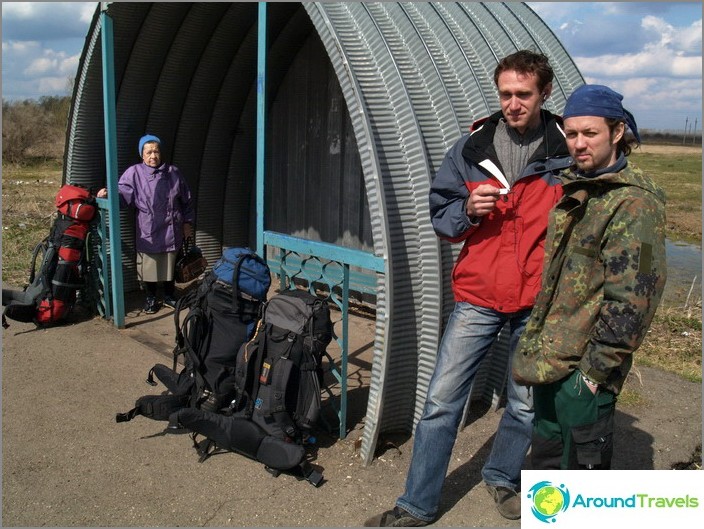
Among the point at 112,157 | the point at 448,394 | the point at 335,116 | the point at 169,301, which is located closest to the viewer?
the point at 448,394

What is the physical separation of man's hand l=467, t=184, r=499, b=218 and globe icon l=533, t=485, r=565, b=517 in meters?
1.18

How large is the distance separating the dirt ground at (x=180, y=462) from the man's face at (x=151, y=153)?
6.43ft

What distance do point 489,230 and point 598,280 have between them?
724 millimetres

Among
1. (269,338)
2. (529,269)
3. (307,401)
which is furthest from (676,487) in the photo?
(269,338)

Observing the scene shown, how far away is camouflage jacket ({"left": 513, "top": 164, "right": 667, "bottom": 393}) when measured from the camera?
2557 mm

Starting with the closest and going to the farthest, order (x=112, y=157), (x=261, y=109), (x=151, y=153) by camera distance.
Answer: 1. (x=261, y=109)
2. (x=112, y=157)
3. (x=151, y=153)

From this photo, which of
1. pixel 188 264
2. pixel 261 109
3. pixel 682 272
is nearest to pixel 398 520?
pixel 261 109

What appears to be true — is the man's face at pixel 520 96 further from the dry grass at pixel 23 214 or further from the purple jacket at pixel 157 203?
the dry grass at pixel 23 214

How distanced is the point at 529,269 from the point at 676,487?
1.12 m

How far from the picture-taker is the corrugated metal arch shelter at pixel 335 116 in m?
4.26

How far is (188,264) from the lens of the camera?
7.14 metres

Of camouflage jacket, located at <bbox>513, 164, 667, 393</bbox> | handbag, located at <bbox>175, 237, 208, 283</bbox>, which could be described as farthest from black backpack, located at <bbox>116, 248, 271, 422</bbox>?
handbag, located at <bbox>175, 237, 208, 283</bbox>

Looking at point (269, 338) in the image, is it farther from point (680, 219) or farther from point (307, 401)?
point (680, 219)

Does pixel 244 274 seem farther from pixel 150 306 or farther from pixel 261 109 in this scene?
pixel 150 306
